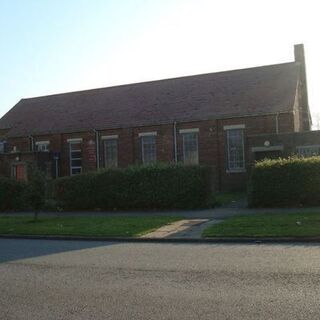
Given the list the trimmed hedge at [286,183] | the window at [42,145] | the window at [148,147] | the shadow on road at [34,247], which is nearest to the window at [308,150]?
the trimmed hedge at [286,183]

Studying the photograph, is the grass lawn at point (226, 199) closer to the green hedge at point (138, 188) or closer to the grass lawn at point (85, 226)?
the green hedge at point (138, 188)

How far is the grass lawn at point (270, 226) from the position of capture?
1446cm

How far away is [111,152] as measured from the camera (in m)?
38.8

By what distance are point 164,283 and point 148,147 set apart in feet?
94.2

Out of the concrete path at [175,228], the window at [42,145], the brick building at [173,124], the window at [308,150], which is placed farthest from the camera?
the window at [42,145]

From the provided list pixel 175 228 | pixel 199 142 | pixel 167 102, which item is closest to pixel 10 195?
pixel 199 142

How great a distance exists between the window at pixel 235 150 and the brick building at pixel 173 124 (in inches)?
2.4

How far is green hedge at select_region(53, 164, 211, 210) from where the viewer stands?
23812 mm

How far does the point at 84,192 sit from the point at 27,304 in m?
18.2

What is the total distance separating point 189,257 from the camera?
11.6 m

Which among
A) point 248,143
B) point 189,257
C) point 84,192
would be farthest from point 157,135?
point 189,257

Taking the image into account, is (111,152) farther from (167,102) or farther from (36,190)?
(36,190)

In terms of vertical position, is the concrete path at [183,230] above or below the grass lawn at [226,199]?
below

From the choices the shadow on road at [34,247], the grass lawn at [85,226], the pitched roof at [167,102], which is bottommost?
the shadow on road at [34,247]
